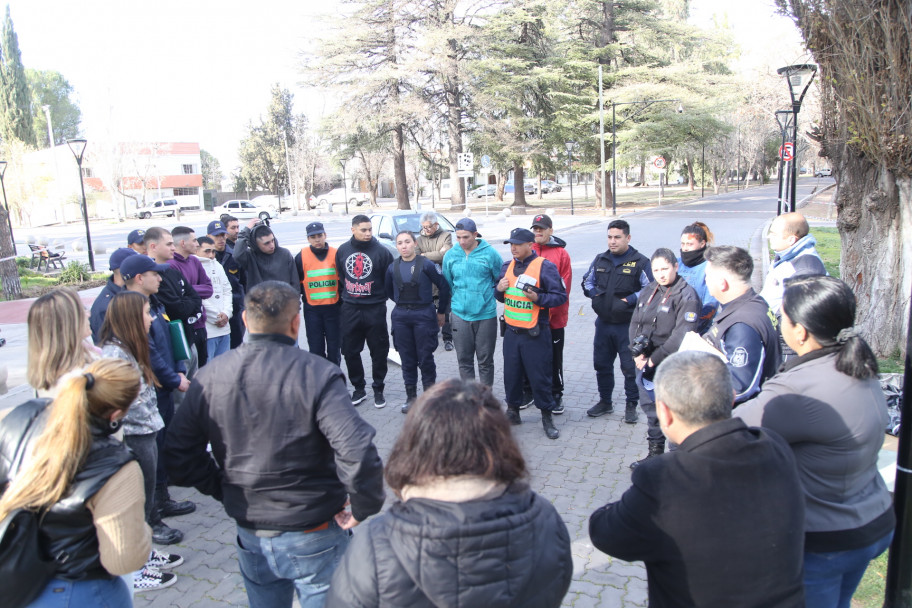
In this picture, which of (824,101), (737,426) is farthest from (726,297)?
(824,101)

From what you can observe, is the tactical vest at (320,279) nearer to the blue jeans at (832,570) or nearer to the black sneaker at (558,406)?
the black sneaker at (558,406)

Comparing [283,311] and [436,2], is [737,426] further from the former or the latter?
[436,2]

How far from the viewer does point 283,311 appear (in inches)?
98.7

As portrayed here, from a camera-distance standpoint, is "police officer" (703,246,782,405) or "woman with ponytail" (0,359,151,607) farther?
"police officer" (703,246,782,405)

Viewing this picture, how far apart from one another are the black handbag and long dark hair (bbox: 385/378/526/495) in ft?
4.01

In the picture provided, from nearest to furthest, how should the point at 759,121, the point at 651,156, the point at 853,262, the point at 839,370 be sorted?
1. the point at 839,370
2. the point at 853,262
3. the point at 651,156
4. the point at 759,121

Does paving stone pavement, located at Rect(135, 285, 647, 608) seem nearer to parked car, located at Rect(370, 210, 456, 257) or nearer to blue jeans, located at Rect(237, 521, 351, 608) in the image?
blue jeans, located at Rect(237, 521, 351, 608)

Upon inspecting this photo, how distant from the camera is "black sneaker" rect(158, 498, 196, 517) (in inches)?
174

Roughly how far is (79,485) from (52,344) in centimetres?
113

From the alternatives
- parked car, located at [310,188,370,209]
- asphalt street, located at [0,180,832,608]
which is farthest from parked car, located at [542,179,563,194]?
asphalt street, located at [0,180,832,608]

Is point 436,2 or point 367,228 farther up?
point 436,2

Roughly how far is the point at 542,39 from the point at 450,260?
3576cm

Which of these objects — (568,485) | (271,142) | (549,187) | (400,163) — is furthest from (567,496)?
(549,187)

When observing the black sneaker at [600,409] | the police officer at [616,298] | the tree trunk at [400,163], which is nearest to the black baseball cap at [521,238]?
the police officer at [616,298]
